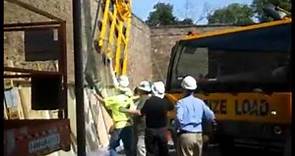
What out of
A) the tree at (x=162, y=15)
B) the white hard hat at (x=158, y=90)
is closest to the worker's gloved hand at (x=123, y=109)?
the white hard hat at (x=158, y=90)

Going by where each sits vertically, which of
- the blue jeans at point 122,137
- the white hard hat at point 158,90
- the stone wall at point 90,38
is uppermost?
the stone wall at point 90,38

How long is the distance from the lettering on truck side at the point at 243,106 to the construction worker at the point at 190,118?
22 centimetres

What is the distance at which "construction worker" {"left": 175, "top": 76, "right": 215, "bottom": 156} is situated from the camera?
10.3m

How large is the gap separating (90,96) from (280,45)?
25.5 ft

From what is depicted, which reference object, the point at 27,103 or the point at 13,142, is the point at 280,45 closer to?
the point at 27,103

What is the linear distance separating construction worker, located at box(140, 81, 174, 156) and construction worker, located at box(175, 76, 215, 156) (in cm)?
105

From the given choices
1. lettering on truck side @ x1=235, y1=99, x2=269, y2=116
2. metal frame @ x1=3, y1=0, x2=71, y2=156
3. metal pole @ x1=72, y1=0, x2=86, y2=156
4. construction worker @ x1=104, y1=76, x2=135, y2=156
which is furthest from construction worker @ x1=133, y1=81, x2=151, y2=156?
metal frame @ x1=3, y1=0, x2=71, y2=156

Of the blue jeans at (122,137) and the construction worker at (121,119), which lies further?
the blue jeans at (122,137)

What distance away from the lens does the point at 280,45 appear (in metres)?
9.62

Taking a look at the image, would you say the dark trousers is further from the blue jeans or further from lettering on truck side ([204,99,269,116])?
lettering on truck side ([204,99,269,116])

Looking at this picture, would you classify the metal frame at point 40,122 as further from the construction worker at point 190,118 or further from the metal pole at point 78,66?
the construction worker at point 190,118

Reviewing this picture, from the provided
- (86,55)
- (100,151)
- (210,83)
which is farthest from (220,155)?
(86,55)

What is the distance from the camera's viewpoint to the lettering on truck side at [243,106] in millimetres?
9641

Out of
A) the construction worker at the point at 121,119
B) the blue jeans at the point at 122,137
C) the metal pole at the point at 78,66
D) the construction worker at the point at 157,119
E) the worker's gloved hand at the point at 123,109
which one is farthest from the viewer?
the blue jeans at the point at 122,137
